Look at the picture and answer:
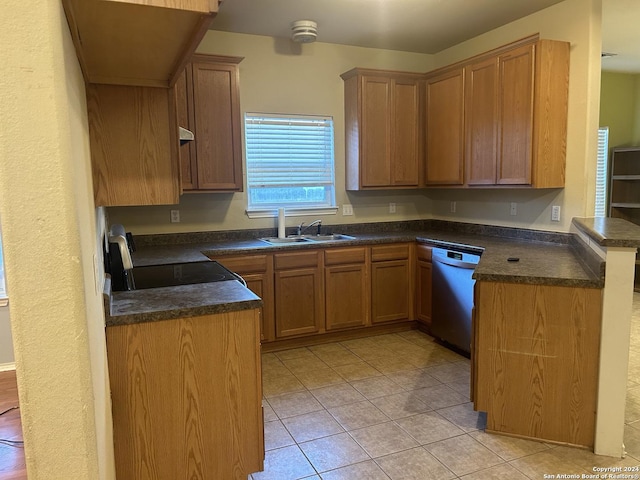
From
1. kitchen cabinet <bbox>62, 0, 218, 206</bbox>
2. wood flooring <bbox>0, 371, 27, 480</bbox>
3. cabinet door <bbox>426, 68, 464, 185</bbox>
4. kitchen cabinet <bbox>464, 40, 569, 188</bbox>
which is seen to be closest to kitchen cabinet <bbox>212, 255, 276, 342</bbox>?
kitchen cabinet <bbox>62, 0, 218, 206</bbox>

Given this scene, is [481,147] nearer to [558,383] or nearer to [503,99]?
[503,99]

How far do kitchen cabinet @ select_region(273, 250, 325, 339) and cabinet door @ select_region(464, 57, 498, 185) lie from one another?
147 cm

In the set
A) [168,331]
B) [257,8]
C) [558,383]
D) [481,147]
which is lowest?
[558,383]

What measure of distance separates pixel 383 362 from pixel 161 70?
2580mm

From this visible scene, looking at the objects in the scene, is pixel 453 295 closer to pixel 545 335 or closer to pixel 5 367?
pixel 545 335

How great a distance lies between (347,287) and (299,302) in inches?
17.5

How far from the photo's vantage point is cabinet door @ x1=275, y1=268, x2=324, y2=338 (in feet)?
12.3

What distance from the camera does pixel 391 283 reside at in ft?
13.6

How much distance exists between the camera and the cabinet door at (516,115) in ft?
11.0

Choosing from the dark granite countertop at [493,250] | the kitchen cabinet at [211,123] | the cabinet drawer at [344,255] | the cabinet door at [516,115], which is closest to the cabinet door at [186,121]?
the kitchen cabinet at [211,123]

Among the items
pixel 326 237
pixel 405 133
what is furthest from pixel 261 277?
pixel 405 133

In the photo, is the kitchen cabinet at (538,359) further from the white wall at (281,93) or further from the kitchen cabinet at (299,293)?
the white wall at (281,93)

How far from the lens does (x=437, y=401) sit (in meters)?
2.89

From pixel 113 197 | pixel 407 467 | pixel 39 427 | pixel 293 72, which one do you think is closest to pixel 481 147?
pixel 293 72
